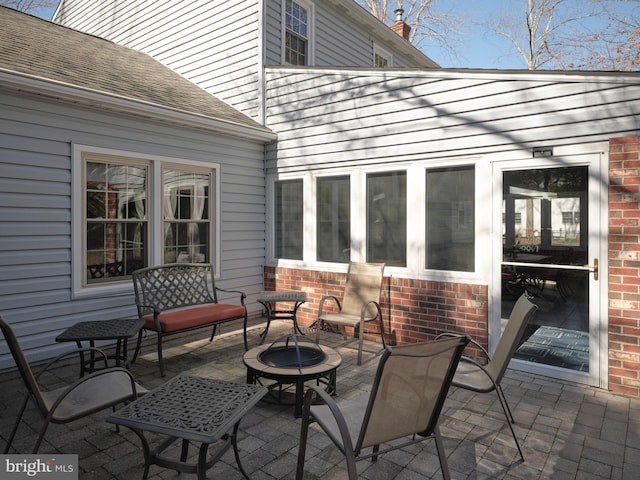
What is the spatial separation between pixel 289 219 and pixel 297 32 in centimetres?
374

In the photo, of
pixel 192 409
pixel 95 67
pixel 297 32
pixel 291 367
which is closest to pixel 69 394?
pixel 192 409

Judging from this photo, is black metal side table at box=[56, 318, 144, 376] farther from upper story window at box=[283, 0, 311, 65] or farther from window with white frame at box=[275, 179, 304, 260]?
upper story window at box=[283, 0, 311, 65]

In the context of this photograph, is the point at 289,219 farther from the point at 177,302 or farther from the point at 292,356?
the point at 292,356

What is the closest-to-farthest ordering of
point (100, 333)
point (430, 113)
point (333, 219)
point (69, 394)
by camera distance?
point (69, 394)
point (100, 333)
point (430, 113)
point (333, 219)

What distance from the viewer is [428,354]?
2115mm

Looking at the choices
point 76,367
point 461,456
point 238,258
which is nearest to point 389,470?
point 461,456

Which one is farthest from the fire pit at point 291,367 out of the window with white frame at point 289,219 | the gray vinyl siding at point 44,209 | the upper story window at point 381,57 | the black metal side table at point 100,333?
the upper story window at point 381,57

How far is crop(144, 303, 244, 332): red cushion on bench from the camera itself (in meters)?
4.39

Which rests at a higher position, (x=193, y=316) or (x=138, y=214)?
(x=138, y=214)

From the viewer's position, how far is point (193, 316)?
4613 mm

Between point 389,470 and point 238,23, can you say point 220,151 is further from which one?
point 389,470

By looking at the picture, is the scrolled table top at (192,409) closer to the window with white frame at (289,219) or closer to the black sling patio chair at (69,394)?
the black sling patio chair at (69,394)

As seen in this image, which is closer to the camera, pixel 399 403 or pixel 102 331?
pixel 399 403

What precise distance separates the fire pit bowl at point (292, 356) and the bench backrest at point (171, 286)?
1.79 m
